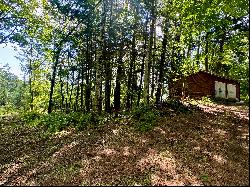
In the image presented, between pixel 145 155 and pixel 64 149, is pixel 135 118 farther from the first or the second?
pixel 145 155

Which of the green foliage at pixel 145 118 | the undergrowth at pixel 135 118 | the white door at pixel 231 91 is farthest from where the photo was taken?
the white door at pixel 231 91

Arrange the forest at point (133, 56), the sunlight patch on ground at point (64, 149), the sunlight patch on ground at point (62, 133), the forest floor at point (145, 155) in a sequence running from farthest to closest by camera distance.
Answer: the sunlight patch on ground at point (62, 133)
the sunlight patch on ground at point (64, 149)
the forest at point (133, 56)
the forest floor at point (145, 155)

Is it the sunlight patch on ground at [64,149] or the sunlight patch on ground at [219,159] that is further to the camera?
the sunlight patch on ground at [64,149]

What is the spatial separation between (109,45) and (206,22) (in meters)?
10.7

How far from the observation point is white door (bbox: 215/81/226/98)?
36997mm

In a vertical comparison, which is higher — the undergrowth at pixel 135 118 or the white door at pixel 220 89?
the white door at pixel 220 89

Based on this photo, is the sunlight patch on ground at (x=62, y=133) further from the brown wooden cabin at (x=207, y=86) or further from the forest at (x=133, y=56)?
the brown wooden cabin at (x=207, y=86)

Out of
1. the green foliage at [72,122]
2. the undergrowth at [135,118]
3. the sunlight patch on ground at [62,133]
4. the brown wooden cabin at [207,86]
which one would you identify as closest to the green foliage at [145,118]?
the undergrowth at [135,118]

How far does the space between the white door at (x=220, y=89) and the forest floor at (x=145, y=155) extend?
17762 millimetres

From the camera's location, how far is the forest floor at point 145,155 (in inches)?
459

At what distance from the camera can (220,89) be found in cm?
3753

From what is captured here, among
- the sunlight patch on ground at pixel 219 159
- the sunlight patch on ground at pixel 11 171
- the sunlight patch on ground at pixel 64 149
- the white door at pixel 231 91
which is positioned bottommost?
the sunlight patch on ground at pixel 11 171

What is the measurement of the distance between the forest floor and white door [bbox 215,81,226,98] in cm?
1776

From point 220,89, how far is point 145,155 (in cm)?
2577
